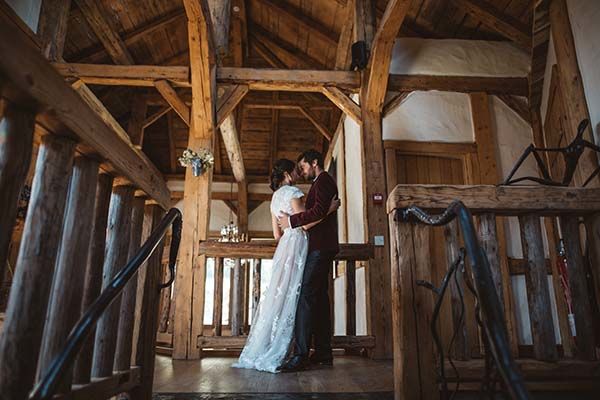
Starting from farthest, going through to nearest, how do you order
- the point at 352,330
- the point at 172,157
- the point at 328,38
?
the point at 172,157 < the point at 328,38 < the point at 352,330

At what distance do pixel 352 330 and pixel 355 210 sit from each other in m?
2.21

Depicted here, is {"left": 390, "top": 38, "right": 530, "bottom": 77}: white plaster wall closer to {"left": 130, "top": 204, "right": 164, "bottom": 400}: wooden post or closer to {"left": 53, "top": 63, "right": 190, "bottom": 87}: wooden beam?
{"left": 53, "top": 63, "right": 190, "bottom": 87}: wooden beam

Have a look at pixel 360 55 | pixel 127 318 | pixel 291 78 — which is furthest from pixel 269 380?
pixel 360 55

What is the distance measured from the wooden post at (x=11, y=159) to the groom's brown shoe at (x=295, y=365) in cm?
210

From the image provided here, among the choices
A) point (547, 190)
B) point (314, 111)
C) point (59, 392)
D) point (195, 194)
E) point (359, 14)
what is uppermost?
point (314, 111)

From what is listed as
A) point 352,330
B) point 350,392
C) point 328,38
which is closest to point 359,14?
point 328,38

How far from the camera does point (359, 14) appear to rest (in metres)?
4.82

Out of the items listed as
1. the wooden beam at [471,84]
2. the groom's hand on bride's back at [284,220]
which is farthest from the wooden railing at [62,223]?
the wooden beam at [471,84]

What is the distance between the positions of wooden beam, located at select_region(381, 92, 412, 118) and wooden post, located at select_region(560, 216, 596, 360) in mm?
3098

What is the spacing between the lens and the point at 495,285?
177cm

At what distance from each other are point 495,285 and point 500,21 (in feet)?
13.4

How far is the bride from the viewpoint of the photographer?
9.63ft

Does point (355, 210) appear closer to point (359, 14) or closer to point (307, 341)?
point (359, 14)

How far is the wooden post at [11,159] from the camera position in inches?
38.5
